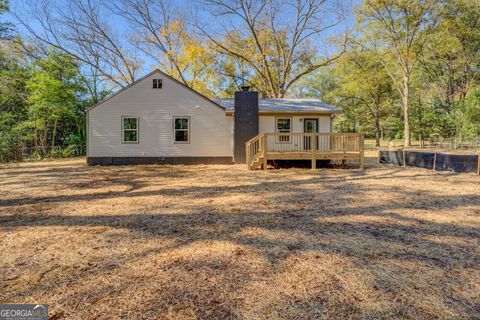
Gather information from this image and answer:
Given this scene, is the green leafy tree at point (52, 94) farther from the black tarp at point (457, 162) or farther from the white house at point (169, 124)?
the black tarp at point (457, 162)

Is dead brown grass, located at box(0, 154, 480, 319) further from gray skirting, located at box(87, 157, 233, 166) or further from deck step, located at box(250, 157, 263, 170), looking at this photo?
gray skirting, located at box(87, 157, 233, 166)

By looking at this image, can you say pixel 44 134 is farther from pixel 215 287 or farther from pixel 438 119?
pixel 438 119

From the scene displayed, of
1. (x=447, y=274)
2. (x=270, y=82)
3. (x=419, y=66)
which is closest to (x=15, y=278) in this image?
(x=447, y=274)

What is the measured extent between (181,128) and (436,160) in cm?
1083

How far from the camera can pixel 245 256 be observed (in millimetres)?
2971

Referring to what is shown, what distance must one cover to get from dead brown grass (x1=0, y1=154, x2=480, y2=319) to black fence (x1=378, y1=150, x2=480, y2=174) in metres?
4.39

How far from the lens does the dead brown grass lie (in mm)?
2105

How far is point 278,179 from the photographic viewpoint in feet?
28.4

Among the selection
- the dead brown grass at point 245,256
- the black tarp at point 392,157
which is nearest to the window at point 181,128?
the dead brown grass at point 245,256

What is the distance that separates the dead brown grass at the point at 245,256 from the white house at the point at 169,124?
24.7 ft

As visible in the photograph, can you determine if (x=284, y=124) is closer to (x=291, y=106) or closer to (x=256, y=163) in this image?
(x=291, y=106)

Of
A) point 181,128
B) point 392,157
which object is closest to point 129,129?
point 181,128

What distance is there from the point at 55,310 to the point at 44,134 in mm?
22424

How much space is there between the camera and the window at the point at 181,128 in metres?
13.5
